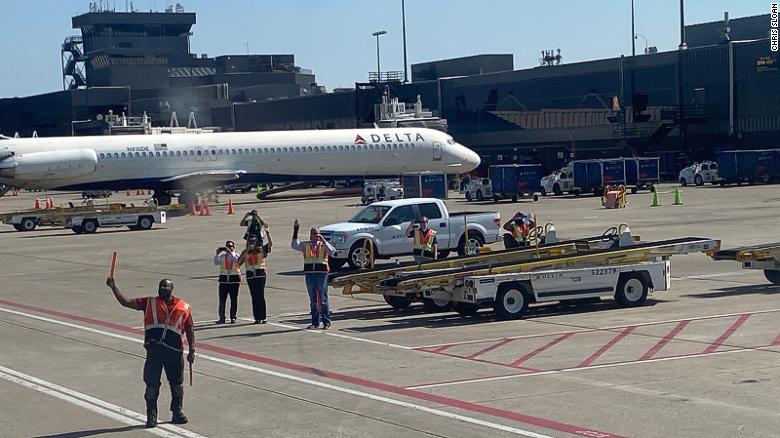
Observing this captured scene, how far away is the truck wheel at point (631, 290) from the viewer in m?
20.3

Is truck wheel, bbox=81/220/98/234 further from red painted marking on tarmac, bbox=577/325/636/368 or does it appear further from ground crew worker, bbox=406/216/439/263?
red painted marking on tarmac, bbox=577/325/636/368

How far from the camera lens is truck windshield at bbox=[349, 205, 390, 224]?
95.8 feet

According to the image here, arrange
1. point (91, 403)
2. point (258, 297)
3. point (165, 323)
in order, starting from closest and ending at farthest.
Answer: point (165, 323) → point (91, 403) → point (258, 297)

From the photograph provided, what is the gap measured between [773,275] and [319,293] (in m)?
9.04

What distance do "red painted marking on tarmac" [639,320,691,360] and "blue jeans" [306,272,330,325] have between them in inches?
227

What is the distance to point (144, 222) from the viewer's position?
157 ft

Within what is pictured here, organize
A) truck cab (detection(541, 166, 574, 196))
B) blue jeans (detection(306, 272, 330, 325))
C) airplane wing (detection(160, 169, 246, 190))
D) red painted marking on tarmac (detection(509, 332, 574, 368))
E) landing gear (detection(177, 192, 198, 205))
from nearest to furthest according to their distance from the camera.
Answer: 1. red painted marking on tarmac (detection(509, 332, 574, 368))
2. blue jeans (detection(306, 272, 330, 325))
3. airplane wing (detection(160, 169, 246, 190))
4. landing gear (detection(177, 192, 198, 205))
5. truck cab (detection(541, 166, 574, 196))

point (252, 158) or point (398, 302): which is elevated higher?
point (252, 158)

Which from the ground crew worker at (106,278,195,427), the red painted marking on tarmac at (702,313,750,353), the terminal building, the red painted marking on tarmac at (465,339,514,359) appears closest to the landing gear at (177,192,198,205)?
the terminal building

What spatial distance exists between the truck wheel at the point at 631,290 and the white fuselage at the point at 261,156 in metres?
44.2

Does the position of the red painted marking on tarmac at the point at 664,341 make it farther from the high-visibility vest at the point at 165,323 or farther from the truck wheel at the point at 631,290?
the high-visibility vest at the point at 165,323

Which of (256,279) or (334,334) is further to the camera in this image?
(256,279)

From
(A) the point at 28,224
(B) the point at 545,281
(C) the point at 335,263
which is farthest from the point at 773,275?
(A) the point at 28,224

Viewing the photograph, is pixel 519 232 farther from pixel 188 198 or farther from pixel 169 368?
pixel 188 198
